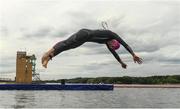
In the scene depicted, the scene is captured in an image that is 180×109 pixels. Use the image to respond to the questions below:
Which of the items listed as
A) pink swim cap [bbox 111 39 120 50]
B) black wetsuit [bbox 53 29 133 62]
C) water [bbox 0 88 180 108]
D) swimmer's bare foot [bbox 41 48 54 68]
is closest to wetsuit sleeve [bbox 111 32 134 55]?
black wetsuit [bbox 53 29 133 62]

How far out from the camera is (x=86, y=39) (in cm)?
1238

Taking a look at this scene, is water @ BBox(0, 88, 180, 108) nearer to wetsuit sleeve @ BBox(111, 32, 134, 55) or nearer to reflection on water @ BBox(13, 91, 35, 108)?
reflection on water @ BBox(13, 91, 35, 108)

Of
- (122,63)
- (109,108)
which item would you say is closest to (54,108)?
(109,108)

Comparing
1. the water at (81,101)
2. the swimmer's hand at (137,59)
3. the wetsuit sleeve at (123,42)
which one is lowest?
the water at (81,101)

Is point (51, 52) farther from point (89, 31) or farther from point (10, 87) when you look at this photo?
point (10, 87)

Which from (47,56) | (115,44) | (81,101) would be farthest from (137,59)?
(81,101)

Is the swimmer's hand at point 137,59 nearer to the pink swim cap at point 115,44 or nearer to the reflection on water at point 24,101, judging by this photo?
the pink swim cap at point 115,44

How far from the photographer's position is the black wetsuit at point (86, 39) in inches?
492

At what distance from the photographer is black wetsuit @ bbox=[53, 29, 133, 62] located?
1248cm

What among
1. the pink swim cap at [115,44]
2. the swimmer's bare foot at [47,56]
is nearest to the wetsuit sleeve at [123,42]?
the pink swim cap at [115,44]

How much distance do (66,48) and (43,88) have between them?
101m

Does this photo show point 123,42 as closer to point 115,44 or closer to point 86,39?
point 115,44

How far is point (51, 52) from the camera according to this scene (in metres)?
12.8

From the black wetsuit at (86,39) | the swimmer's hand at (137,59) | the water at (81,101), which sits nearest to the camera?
the black wetsuit at (86,39)
